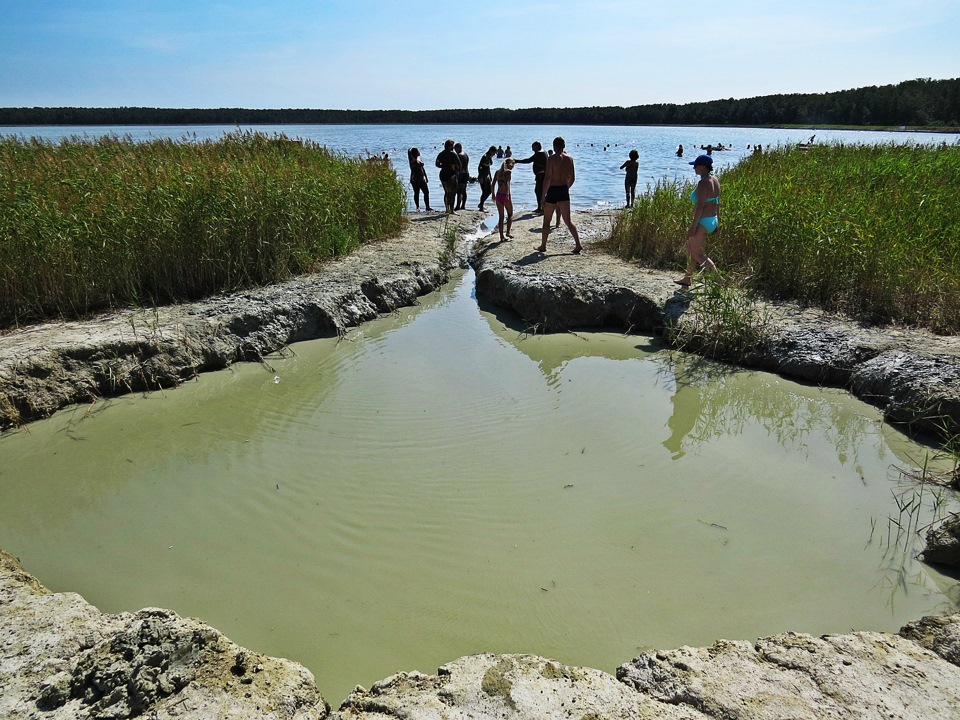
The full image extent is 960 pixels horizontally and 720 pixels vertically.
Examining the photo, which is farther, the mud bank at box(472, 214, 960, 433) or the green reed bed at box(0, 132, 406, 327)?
the green reed bed at box(0, 132, 406, 327)

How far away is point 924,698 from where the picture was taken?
1996 millimetres

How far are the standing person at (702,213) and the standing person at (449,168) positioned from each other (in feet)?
21.7

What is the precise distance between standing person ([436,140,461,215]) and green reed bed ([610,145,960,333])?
4761 millimetres

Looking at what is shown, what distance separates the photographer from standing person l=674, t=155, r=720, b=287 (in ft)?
22.3

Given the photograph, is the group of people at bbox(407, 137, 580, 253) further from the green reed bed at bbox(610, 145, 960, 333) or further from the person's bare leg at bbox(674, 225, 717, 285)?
the person's bare leg at bbox(674, 225, 717, 285)

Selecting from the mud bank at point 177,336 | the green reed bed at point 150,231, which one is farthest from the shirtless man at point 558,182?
the green reed bed at point 150,231

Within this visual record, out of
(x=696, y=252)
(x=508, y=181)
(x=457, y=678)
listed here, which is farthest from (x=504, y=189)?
(x=457, y=678)

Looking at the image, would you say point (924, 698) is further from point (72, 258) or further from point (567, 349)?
point (72, 258)

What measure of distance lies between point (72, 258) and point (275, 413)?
307cm

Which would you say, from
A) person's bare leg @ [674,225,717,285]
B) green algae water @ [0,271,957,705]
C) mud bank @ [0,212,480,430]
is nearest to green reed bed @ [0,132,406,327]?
mud bank @ [0,212,480,430]

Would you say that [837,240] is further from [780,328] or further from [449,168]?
[449,168]

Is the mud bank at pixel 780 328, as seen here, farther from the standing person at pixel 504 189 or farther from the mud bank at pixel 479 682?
the mud bank at pixel 479 682

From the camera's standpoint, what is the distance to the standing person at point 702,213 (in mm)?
6801

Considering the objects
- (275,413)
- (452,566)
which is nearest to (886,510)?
(452,566)
